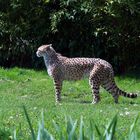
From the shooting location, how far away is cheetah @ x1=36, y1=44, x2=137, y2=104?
1146 cm

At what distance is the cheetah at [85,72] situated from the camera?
1146 cm

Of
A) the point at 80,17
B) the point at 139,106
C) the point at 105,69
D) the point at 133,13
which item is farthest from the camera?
the point at 80,17

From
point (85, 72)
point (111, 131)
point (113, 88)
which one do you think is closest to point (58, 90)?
point (85, 72)

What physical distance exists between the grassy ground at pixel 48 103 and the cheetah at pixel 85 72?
0.77ft

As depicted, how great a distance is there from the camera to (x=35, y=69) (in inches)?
660

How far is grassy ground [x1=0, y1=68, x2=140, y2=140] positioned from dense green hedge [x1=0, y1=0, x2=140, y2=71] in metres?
1.03

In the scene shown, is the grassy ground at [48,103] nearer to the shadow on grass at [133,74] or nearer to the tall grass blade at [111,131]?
the shadow on grass at [133,74]

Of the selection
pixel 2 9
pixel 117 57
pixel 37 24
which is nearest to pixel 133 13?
pixel 117 57

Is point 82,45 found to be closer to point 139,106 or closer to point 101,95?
point 101,95

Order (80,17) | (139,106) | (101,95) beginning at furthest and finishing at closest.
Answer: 1. (80,17)
2. (101,95)
3. (139,106)

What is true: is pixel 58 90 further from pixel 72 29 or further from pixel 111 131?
pixel 111 131

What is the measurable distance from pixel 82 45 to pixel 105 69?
16.4 feet

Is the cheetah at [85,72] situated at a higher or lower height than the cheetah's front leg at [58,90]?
higher

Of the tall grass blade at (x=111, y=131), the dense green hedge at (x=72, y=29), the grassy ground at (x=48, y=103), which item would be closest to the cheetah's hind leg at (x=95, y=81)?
the grassy ground at (x=48, y=103)
